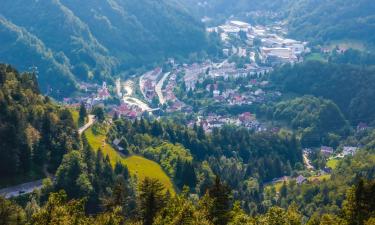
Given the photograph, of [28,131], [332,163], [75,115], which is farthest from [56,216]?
[332,163]

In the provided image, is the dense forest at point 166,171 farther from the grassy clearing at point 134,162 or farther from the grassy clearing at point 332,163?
the grassy clearing at point 332,163

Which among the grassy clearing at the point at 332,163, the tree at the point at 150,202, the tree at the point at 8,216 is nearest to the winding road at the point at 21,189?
the tree at the point at 8,216

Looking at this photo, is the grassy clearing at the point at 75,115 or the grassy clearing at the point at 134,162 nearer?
the grassy clearing at the point at 134,162

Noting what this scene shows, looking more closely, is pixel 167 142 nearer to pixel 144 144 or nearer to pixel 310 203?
pixel 144 144

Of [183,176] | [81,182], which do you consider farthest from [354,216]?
[183,176]

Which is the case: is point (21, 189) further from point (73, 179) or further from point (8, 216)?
point (8, 216)

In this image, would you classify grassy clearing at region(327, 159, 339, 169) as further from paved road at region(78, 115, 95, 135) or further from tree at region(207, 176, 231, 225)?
tree at region(207, 176, 231, 225)
